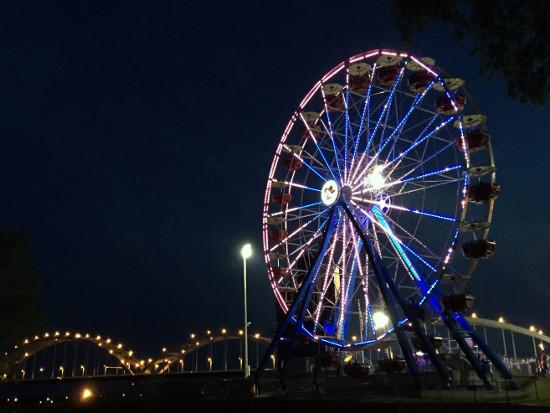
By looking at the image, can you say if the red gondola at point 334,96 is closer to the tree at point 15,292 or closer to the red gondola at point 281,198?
the red gondola at point 281,198

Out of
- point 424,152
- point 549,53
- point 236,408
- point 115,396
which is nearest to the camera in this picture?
point 549,53

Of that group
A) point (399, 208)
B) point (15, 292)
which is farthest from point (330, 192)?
point (15, 292)

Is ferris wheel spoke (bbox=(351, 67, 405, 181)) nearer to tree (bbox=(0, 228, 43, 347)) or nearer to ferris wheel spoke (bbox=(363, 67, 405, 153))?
ferris wheel spoke (bbox=(363, 67, 405, 153))

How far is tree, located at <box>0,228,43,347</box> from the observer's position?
32.0 m

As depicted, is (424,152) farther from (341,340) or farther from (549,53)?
(549,53)

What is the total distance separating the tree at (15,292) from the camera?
3195 cm

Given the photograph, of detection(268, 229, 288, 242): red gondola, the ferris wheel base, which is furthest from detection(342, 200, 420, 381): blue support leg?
detection(268, 229, 288, 242): red gondola


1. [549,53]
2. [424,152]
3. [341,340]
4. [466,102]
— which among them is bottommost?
[341,340]

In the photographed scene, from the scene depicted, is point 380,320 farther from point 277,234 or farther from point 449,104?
point 449,104

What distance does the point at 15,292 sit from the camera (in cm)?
3250

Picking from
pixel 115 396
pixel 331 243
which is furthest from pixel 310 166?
pixel 115 396

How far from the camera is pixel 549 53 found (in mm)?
11227

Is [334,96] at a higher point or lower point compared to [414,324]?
higher

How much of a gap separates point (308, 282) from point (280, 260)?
161 inches
